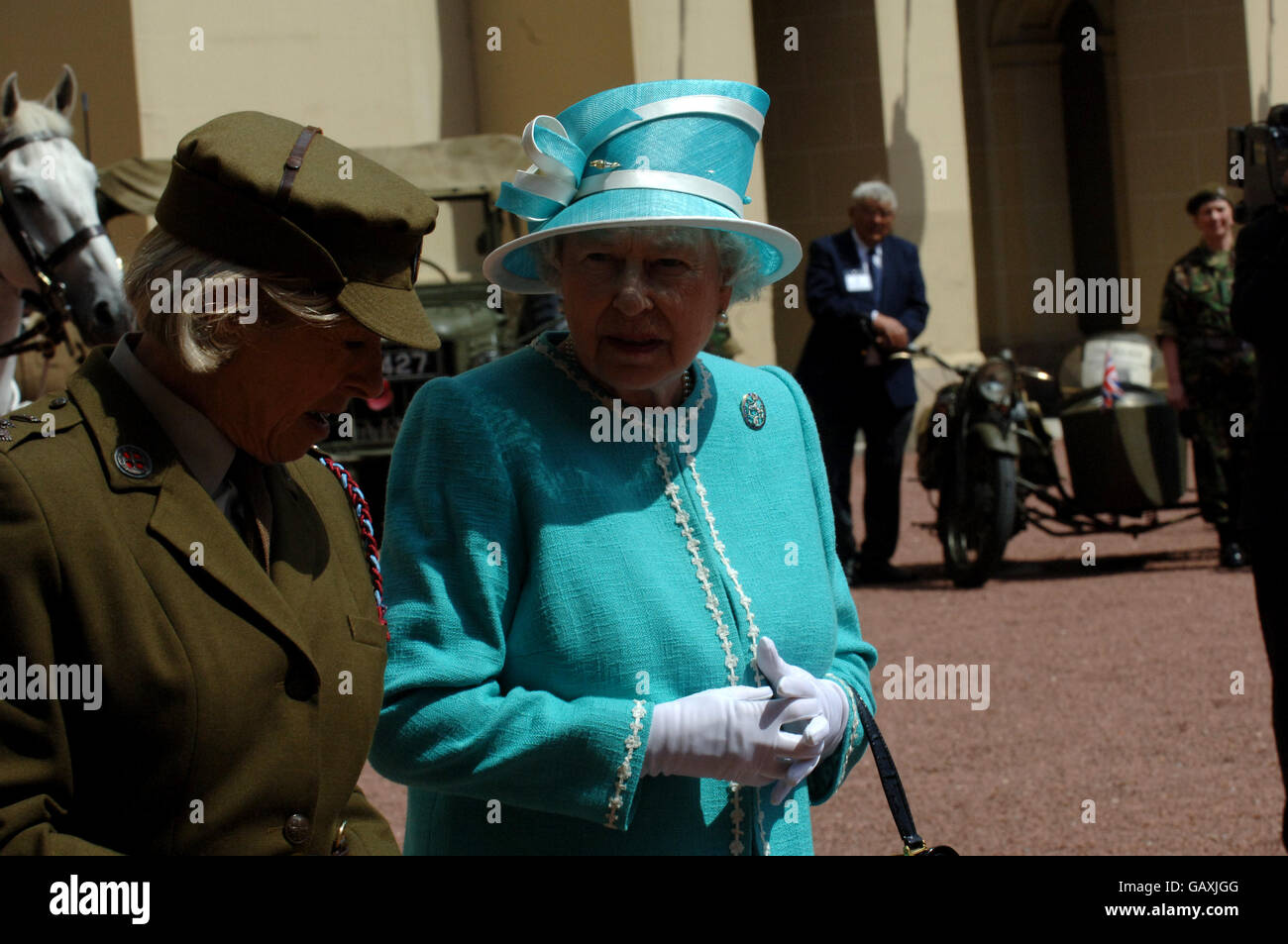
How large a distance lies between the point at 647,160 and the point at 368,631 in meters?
0.80

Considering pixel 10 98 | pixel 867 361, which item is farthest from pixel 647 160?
pixel 867 361

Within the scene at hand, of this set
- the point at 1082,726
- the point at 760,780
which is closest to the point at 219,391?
the point at 760,780

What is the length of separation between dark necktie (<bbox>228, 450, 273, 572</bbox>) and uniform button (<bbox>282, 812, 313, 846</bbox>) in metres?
0.30

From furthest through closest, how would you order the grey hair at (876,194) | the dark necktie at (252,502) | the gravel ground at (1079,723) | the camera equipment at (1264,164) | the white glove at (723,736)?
1. the grey hair at (876,194)
2. the gravel ground at (1079,723)
3. the camera equipment at (1264,164)
4. the white glove at (723,736)
5. the dark necktie at (252,502)

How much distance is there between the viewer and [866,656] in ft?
8.28

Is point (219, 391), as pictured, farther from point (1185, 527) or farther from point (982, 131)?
point (982, 131)

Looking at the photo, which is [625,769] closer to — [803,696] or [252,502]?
[803,696]

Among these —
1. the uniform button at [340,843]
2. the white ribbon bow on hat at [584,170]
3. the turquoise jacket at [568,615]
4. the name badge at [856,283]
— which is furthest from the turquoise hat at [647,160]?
the name badge at [856,283]

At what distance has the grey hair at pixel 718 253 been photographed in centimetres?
225

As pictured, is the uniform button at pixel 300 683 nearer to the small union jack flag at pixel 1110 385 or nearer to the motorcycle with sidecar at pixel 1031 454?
the motorcycle with sidecar at pixel 1031 454

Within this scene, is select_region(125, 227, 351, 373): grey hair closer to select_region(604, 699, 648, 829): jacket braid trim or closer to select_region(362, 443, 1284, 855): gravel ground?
select_region(604, 699, 648, 829): jacket braid trim

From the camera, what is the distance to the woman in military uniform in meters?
1.58

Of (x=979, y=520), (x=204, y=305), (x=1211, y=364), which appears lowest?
(x=979, y=520)

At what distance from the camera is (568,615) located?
2.11 metres
